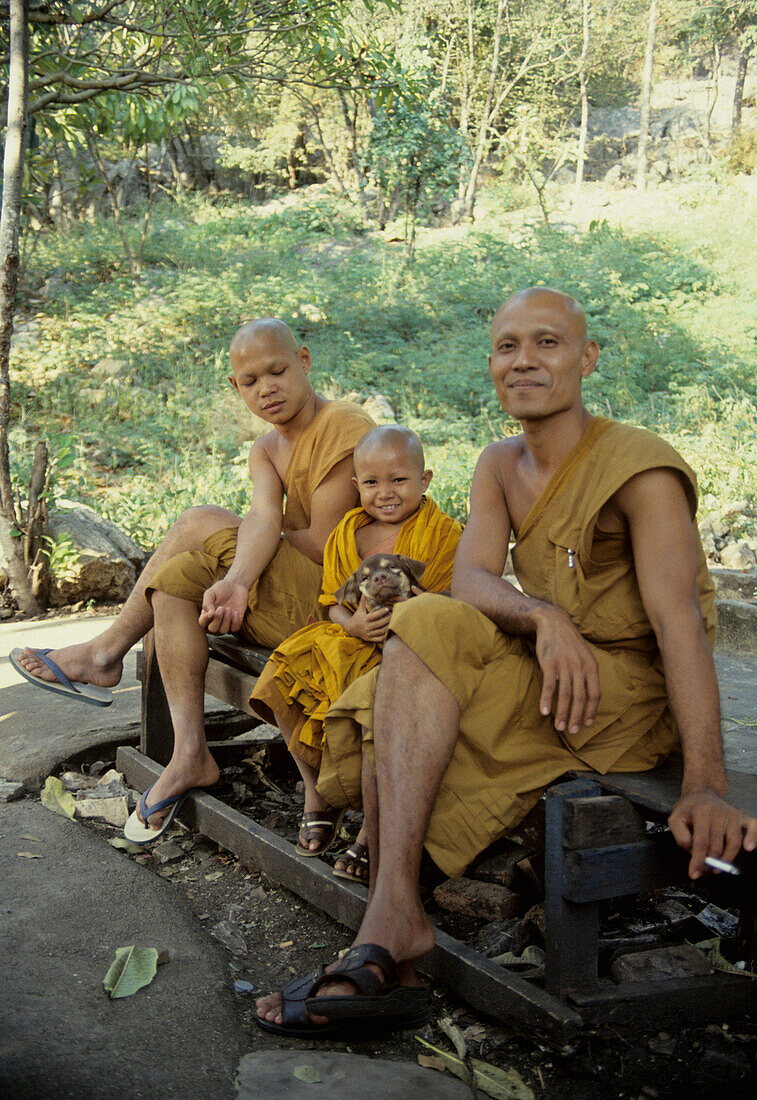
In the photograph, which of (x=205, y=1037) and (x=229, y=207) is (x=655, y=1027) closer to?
(x=205, y=1037)

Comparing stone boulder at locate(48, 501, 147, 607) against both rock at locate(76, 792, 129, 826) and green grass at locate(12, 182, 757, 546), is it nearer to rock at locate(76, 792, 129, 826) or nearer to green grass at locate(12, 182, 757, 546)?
green grass at locate(12, 182, 757, 546)

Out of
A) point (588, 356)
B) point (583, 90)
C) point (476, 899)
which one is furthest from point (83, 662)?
point (583, 90)

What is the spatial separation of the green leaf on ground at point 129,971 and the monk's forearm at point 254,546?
1.08 m

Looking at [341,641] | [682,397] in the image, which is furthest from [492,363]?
[682,397]

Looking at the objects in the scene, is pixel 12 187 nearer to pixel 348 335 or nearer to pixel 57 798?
pixel 57 798

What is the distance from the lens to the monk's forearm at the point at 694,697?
5.50 feet

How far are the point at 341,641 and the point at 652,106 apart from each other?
26042mm

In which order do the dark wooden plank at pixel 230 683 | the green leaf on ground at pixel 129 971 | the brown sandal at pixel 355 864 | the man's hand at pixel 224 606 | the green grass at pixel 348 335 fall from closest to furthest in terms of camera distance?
the green leaf on ground at pixel 129 971
the brown sandal at pixel 355 864
the man's hand at pixel 224 606
the dark wooden plank at pixel 230 683
the green grass at pixel 348 335

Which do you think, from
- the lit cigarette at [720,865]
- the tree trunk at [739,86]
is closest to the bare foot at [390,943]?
the lit cigarette at [720,865]

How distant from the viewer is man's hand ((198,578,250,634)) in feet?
8.83

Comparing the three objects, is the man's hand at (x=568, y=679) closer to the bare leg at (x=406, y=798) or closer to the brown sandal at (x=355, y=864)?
the bare leg at (x=406, y=798)

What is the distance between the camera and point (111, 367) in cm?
1068

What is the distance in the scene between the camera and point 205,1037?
177 centimetres

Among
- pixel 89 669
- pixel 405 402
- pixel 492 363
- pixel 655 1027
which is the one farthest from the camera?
pixel 405 402
